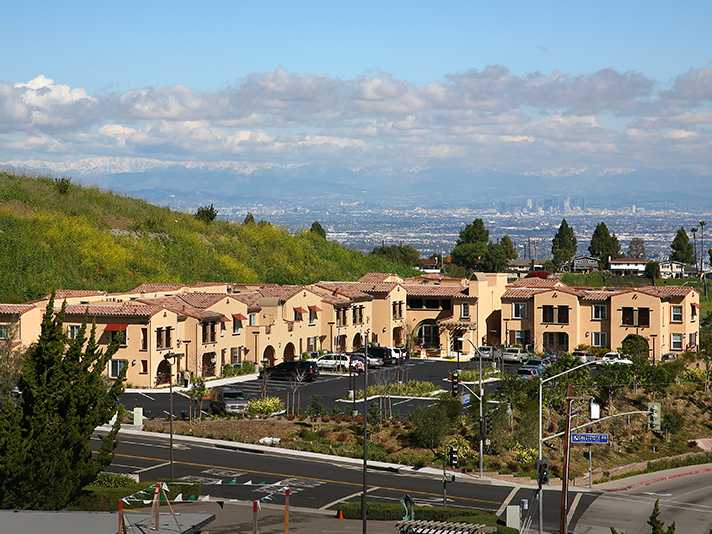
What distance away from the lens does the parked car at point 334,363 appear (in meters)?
86.0

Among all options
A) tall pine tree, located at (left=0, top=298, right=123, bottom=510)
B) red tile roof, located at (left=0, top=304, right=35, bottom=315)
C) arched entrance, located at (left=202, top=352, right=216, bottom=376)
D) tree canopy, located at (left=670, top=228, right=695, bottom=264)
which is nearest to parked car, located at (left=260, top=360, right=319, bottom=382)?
arched entrance, located at (left=202, top=352, right=216, bottom=376)

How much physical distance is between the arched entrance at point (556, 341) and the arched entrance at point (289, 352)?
59.7 feet

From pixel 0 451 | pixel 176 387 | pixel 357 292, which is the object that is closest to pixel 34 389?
pixel 0 451

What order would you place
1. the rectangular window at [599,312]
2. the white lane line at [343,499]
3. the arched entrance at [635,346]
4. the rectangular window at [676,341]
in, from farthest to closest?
the rectangular window at [599,312] < the rectangular window at [676,341] < the arched entrance at [635,346] < the white lane line at [343,499]

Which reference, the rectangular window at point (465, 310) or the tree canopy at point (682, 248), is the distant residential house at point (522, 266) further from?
the rectangular window at point (465, 310)

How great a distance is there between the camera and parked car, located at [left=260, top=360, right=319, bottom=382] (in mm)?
80125

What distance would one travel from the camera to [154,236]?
122m

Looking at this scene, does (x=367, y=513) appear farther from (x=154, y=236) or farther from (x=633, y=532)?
(x=154, y=236)

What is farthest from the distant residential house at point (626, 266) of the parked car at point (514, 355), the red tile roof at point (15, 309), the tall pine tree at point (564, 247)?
the red tile roof at point (15, 309)

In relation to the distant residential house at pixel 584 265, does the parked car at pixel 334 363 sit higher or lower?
lower

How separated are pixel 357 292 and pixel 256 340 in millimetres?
13256

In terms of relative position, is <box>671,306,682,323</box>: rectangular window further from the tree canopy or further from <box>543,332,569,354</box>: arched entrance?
the tree canopy

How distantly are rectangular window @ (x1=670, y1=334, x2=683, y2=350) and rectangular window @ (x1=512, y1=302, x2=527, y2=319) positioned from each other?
10409mm

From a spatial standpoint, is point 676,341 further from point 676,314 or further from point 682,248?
point 682,248
